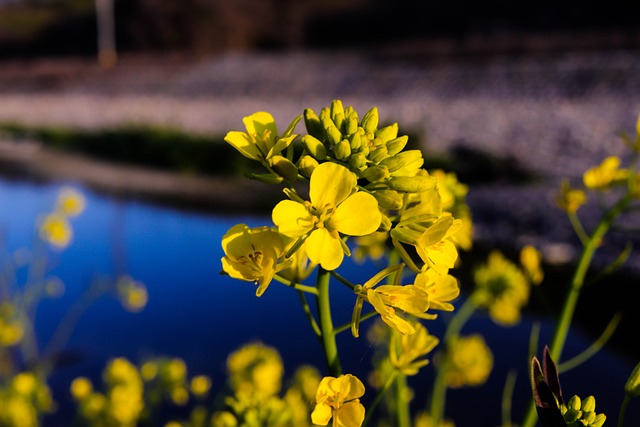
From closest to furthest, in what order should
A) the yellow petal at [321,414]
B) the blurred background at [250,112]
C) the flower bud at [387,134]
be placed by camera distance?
1. the yellow petal at [321,414]
2. the flower bud at [387,134]
3. the blurred background at [250,112]

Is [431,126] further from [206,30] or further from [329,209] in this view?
[206,30]

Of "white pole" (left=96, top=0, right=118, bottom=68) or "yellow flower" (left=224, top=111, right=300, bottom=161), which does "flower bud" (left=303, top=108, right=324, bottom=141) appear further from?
"white pole" (left=96, top=0, right=118, bottom=68)

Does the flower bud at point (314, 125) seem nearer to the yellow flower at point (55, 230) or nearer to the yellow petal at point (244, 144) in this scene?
the yellow petal at point (244, 144)

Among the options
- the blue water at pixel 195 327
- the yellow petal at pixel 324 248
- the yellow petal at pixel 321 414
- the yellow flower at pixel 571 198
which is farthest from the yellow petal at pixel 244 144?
the blue water at pixel 195 327

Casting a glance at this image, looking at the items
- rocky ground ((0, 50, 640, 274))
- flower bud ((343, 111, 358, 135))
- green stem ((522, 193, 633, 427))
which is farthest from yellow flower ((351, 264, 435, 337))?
rocky ground ((0, 50, 640, 274))

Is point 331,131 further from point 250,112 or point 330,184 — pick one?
point 250,112

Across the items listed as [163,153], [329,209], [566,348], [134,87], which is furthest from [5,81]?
[329,209]

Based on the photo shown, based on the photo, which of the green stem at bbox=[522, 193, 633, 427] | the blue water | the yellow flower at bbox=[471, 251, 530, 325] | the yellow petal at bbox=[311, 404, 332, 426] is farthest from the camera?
the blue water
